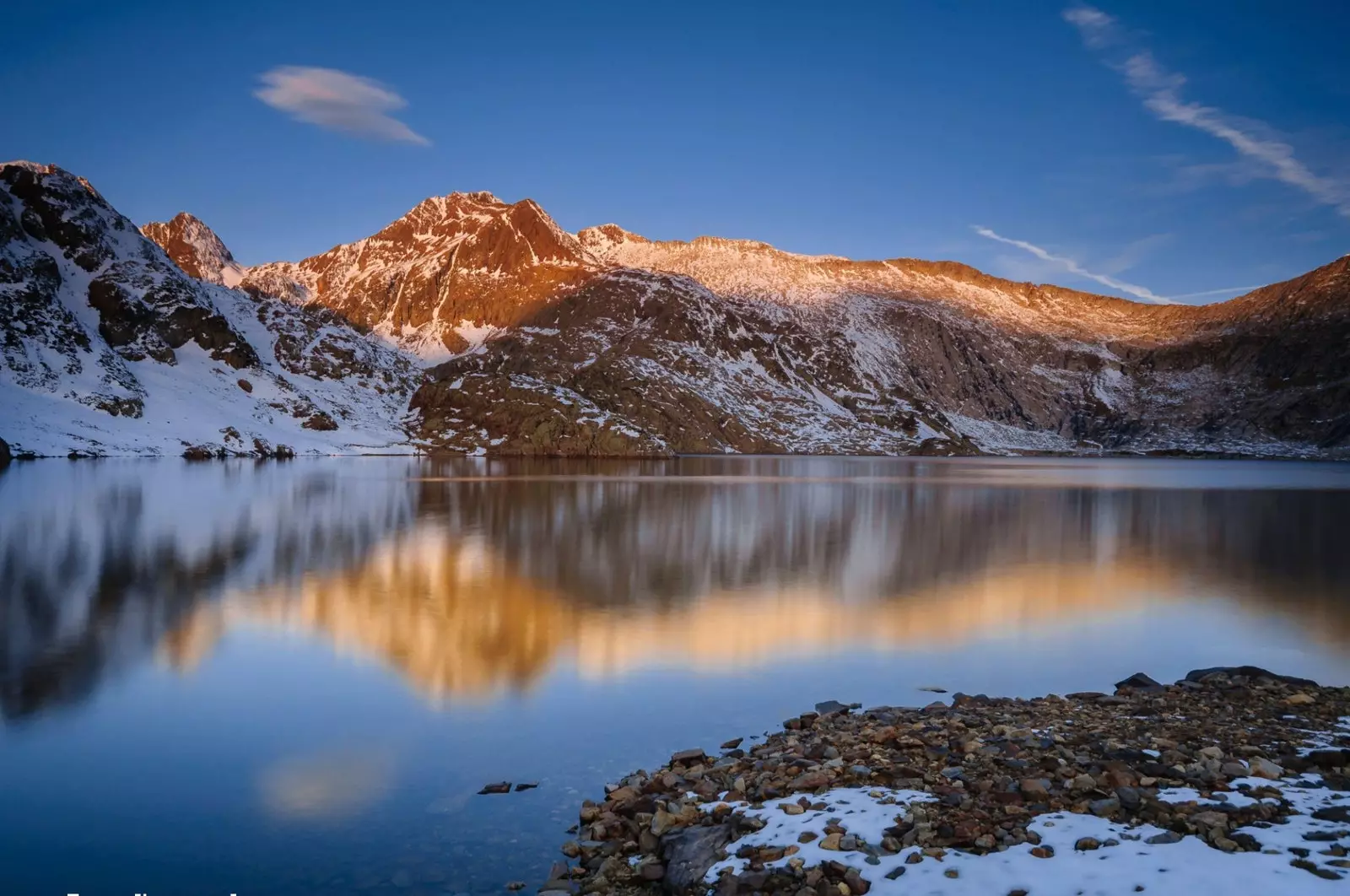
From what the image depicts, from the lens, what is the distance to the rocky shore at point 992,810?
341 inches

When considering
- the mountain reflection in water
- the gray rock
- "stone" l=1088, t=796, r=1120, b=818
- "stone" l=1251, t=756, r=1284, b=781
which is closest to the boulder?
the mountain reflection in water

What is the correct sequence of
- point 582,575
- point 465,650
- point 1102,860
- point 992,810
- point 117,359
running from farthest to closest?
point 117,359, point 582,575, point 465,650, point 992,810, point 1102,860

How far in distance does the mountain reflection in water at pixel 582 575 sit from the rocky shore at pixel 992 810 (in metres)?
5.39

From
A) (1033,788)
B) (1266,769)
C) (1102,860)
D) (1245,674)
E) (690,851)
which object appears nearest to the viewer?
(1102,860)

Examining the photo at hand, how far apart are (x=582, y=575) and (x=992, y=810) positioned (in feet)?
75.7

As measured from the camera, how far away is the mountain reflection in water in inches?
830

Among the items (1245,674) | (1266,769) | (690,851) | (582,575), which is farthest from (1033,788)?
(582,575)

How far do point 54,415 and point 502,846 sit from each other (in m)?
148

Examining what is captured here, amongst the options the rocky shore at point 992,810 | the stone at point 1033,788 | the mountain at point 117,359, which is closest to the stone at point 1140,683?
the rocky shore at point 992,810

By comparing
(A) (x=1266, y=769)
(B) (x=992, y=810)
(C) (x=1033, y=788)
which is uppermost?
(A) (x=1266, y=769)

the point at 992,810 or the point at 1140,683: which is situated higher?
the point at 992,810

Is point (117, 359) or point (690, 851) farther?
point (117, 359)

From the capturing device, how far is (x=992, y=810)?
10422 mm

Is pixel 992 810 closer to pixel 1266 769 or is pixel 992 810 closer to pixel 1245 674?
pixel 1266 769
